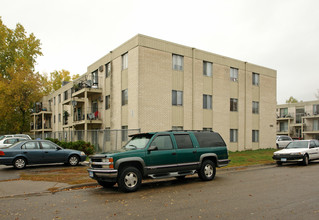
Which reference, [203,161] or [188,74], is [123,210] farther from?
[188,74]

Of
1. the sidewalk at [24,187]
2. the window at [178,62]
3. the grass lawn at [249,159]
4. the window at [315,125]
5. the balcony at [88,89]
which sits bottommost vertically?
the grass lawn at [249,159]

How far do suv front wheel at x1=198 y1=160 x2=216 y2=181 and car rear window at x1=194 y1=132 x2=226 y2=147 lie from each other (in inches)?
26.6

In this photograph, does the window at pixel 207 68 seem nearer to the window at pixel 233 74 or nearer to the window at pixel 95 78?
the window at pixel 233 74

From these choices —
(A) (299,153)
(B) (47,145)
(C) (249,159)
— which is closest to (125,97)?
(B) (47,145)

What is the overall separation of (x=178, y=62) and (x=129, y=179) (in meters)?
17.6

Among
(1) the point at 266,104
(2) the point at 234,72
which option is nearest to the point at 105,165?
(2) the point at 234,72

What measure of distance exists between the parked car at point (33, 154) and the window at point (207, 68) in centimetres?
1532

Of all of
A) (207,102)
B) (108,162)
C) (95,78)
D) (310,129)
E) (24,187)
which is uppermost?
(95,78)

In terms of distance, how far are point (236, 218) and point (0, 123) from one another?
160 feet

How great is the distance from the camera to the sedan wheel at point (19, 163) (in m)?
15.2

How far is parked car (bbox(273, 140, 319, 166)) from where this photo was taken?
1705cm

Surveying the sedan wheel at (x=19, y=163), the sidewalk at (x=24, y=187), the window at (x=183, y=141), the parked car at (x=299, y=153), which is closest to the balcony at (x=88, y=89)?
the sedan wheel at (x=19, y=163)

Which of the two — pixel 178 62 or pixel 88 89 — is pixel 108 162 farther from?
pixel 88 89

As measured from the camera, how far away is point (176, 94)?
997 inches
